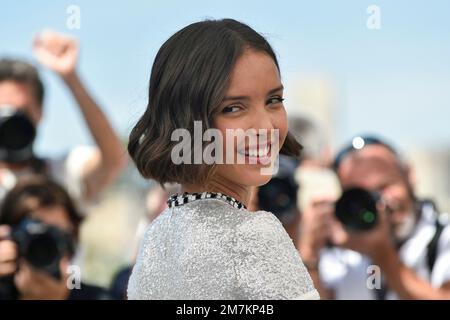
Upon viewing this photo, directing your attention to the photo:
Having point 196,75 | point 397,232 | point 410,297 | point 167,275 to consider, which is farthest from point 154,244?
point 397,232

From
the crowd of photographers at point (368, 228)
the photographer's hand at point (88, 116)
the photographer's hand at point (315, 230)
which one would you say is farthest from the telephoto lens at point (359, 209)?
the photographer's hand at point (88, 116)

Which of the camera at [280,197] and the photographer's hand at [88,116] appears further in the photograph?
the photographer's hand at [88,116]

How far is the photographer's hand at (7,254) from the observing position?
7.44 feet

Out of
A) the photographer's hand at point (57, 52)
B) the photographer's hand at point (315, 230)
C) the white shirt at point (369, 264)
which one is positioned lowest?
the white shirt at point (369, 264)

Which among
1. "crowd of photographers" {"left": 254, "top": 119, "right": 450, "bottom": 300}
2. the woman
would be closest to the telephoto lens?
"crowd of photographers" {"left": 254, "top": 119, "right": 450, "bottom": 300}

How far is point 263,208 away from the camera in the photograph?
95.4 inches

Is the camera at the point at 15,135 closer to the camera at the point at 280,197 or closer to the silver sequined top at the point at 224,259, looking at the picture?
the camera at the point at 280,197

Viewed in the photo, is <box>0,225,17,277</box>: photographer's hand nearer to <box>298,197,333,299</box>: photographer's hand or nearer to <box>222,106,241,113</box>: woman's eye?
<box>298,197,333,299</box>: photographer's hand

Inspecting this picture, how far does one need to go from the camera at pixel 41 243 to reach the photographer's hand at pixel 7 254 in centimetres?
2

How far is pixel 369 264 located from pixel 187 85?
4.87 ft

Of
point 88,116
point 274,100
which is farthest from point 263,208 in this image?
point 274,100

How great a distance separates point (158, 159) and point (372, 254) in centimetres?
135

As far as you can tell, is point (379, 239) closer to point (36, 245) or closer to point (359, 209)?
point (359, 209)

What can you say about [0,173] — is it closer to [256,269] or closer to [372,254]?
[372,254]
